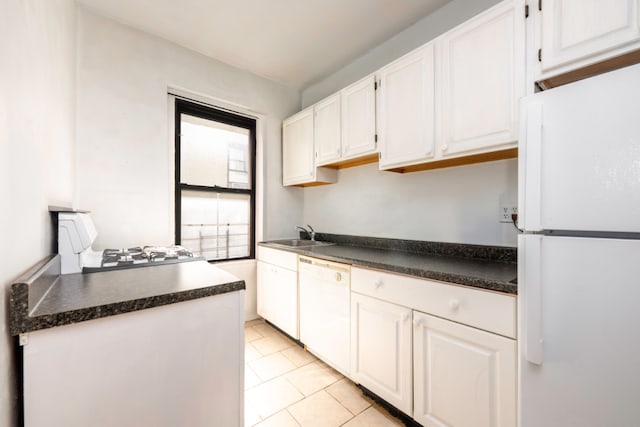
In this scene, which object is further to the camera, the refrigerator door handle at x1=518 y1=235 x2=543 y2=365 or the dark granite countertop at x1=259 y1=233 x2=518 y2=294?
the dark granite countertop at x1=259 y1=233 x2=518 y2=294

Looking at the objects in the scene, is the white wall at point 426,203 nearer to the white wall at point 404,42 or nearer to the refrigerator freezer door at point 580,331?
the refrigerator freezer door at point 580,331

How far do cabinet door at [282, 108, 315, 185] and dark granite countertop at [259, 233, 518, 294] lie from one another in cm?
88

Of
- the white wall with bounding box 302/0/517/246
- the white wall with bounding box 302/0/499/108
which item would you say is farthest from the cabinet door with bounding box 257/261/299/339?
the white wall with bounding box 302/0/499/108

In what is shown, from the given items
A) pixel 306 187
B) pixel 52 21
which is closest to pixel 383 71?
pixel 306 187

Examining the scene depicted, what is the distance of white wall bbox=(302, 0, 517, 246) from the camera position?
166 centimetres

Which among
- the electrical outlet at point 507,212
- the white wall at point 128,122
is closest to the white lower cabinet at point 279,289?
the white wall at point 128,122

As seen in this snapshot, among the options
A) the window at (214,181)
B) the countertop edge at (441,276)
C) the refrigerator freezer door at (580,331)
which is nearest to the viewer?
the refrigerator freezer door at (580,331)

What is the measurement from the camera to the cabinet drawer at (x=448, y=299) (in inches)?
42.8

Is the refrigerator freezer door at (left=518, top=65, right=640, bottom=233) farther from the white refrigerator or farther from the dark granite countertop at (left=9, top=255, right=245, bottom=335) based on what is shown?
the dark granite countertop at (left=9, top=255, right=245, bottom=335)

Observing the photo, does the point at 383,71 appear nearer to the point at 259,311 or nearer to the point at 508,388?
the point at 508,388

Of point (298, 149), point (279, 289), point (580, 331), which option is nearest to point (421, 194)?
point (580, 331)

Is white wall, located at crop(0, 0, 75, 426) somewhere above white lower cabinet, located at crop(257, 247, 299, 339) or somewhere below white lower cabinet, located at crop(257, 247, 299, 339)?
above

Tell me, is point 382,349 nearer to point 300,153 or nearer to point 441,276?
point 441,276

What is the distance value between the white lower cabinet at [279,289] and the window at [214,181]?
1.29ft
